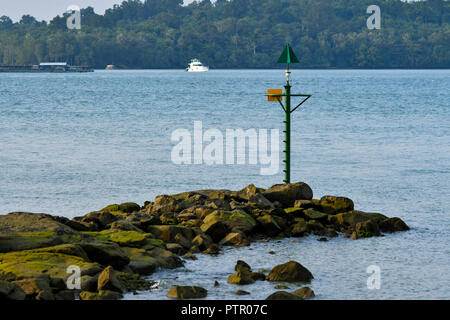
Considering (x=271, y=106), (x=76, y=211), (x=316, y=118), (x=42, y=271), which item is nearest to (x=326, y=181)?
(x=76, y=211)

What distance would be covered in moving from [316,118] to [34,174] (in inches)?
1570

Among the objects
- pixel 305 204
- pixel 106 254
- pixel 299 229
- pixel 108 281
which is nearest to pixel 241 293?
pixel 108 281

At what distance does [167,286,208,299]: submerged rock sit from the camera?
52.5 feet

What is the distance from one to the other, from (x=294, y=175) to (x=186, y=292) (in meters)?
20.3

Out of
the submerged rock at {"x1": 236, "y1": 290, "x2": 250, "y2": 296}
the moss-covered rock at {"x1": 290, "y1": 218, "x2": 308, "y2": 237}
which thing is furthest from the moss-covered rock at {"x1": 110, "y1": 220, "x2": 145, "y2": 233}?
the submerged rock at {"x1": 236, "y1": 290, "x2": 250, "y2": 296}

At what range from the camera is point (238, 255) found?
1988 centimetres

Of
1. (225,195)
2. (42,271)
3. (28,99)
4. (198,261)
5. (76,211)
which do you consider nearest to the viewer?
(42,271)

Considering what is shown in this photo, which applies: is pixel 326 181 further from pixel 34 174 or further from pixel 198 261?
pixel 198 261

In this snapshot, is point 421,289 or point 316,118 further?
point 316,118

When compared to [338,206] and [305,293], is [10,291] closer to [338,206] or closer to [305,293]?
[305,293]

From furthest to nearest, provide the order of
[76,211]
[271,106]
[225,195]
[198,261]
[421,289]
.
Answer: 1. [271,106]
2. [76,211]
3. [225,195]
4. [198,261]
5. [421,289]

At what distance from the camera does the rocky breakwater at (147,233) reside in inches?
625

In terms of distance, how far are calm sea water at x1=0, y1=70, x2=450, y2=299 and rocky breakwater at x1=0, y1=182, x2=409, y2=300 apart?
1.96 ft

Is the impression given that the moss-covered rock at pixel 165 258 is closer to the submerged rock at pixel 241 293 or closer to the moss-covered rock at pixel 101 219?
the submerged rock at pixel 241 293
